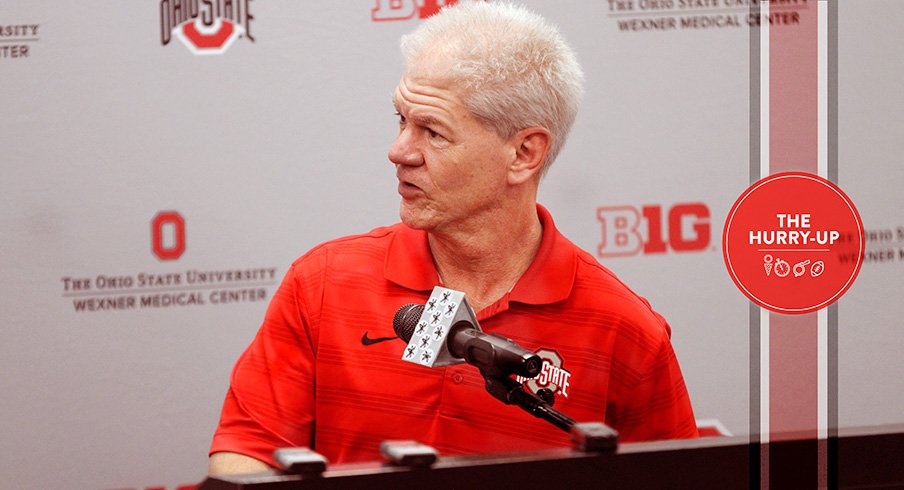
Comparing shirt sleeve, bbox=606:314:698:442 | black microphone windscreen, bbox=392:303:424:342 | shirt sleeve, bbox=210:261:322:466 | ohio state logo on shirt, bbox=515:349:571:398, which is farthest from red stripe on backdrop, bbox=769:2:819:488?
shirt sleeve, bbox=210:261:322:466

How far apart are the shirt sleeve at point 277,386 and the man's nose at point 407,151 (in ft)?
0.68

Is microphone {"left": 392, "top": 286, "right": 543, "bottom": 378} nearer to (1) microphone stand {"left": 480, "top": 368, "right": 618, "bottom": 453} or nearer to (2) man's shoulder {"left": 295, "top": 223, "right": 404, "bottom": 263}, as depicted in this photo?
(1) microphone stand {"left": 480, "top": 368, "right": 618, "bottom": 453}

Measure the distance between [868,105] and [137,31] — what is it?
145cm

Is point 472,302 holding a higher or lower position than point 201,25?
lower

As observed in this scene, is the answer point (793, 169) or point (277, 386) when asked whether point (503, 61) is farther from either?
point (277, 386)

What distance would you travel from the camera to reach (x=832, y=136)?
1894mm

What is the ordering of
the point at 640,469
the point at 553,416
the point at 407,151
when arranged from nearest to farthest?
the point at 640,469 → the point at 553,416 → the point at 407,151

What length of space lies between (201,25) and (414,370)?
3.36 feet

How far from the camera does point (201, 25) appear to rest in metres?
2.29

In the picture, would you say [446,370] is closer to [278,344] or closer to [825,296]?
[278,344]

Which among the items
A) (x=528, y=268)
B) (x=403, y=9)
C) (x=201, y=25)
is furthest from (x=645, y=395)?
(x=201, y=25)

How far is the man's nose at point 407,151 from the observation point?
5.14ft

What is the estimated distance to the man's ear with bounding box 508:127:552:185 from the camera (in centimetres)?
160

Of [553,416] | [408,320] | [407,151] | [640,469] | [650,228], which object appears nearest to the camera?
[640,469]
